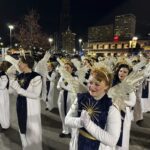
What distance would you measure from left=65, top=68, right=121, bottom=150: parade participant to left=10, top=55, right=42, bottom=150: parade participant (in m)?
1.90

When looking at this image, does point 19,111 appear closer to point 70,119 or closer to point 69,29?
point 70,119

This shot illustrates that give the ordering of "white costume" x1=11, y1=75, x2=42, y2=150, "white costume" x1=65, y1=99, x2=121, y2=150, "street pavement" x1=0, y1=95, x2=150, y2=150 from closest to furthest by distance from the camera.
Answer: "white costume" x1=65, y1=99, x2=121, y2=150 < "white costume" x1=11, y1=75, x2=42, y2=150 < "street pavement" x1=0, y1=95, x2=150, y2=150

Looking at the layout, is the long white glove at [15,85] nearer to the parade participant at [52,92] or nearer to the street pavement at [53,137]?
the street pavement at [53,137]

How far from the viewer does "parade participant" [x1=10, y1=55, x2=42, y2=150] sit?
4496 mm

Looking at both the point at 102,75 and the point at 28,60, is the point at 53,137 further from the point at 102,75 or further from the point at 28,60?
the point at 102,75

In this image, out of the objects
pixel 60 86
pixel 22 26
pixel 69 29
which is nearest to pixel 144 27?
pixel 69 29

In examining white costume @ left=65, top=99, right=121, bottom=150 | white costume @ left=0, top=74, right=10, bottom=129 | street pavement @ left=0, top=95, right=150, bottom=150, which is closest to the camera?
white costume @ left=65, top=99, right=121, bottom=150

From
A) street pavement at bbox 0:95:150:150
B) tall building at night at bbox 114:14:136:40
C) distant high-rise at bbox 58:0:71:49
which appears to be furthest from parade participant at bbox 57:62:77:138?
tall building at night at bbox 114:14:136:40

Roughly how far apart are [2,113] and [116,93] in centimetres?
467

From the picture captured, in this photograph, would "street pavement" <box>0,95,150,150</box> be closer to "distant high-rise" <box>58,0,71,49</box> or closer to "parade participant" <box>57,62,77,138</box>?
"parade participant" <box>57,62,77,138</box>

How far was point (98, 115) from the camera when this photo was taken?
2.55m

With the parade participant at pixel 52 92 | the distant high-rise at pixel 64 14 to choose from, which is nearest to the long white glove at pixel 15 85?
the parade participant at pixel 52 92

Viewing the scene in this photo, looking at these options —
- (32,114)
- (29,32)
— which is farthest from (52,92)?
(29,32)

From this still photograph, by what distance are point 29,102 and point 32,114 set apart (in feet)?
0.69
